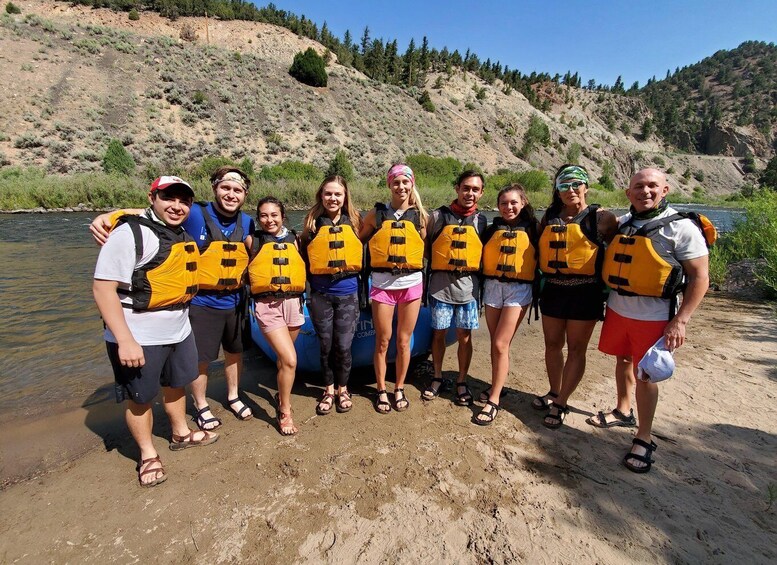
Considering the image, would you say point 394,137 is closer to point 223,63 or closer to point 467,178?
point 223,63

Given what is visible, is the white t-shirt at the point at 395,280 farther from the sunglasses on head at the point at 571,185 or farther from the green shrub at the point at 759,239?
the green shrub at the point at 759,239

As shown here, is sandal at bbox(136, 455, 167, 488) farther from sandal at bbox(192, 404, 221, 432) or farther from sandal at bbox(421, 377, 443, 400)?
sandal at bbox(421, 377, 443, 400)

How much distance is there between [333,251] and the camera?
9.57 ft

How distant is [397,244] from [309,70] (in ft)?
148

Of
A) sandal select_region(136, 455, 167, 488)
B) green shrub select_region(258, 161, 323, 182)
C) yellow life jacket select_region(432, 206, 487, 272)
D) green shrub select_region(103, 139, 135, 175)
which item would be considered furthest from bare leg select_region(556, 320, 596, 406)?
green shrub select_region(103, 139, 135, 175)

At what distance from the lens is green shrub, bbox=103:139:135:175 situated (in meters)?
22.7

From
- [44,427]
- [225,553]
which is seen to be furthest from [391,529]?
[44,427]

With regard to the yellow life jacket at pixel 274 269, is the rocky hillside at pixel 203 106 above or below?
above

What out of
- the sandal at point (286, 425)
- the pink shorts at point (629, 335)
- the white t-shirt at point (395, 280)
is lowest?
the sandal at point (286, 425)

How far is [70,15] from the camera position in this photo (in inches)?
2095

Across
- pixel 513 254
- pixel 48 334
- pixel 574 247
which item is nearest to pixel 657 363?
pixel 574 247

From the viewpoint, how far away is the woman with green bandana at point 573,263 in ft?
8.93


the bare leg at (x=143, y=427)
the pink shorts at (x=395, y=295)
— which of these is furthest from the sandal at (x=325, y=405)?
the bare leg at (x=143, y=427)

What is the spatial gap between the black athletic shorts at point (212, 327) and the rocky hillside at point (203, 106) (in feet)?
87.5
